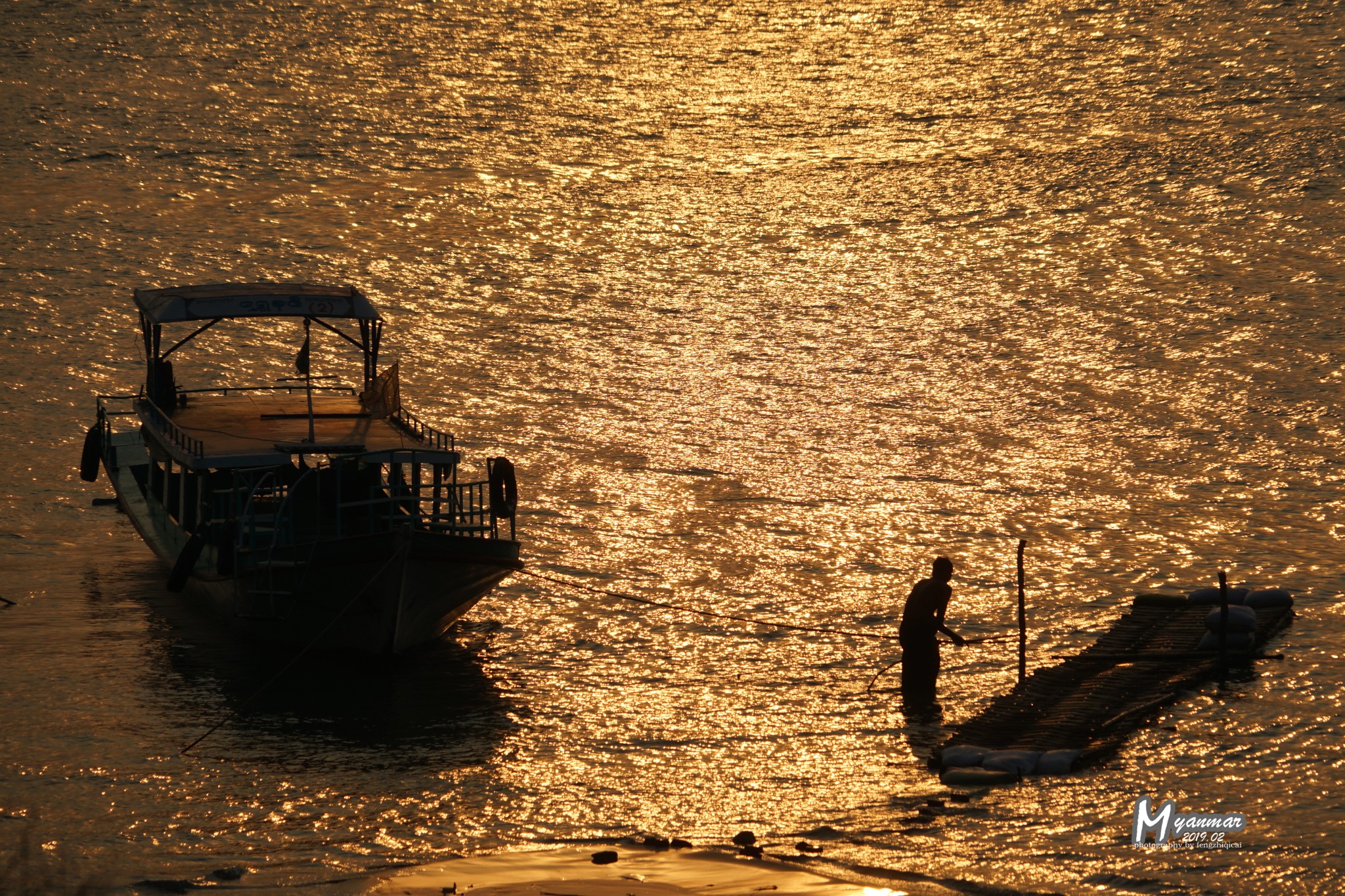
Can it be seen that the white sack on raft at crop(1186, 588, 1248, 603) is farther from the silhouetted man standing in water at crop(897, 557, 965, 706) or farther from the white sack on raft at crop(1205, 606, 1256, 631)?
the silhouetted man standing in water at crop(897, 557, 965, 706)

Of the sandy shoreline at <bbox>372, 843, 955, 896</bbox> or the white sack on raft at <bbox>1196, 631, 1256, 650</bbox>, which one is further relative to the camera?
the white sack on raft at <bbox>1196, 631, 1256, 650</bbox>

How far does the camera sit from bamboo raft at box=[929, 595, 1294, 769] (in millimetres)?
A: 16578

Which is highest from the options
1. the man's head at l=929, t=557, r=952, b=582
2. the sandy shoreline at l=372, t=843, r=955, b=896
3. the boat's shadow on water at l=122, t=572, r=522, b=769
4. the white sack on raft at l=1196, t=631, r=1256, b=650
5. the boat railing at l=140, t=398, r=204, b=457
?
the boat railing at l=140, t=398, r=204, b=457

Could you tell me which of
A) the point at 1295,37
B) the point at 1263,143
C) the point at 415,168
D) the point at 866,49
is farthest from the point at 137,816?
the point at 1295,37

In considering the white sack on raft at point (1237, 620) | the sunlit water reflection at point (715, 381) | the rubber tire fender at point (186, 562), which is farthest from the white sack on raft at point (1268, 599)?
the rubber tire fender at point (186, 562)

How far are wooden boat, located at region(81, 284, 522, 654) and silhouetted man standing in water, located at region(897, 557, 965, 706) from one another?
4.61 meters

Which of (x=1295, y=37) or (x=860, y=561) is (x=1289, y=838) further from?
(x=1295, y=37)

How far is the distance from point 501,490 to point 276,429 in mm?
3002

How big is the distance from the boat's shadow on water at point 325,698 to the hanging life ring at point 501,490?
1.53 metres

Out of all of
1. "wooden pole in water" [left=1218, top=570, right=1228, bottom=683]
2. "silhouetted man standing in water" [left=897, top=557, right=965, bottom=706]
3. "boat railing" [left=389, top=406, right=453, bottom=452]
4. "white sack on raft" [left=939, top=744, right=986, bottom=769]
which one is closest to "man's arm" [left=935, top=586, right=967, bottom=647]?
"silhouetted man standing in water" [left=897, top=557, right=965, bottom=706]

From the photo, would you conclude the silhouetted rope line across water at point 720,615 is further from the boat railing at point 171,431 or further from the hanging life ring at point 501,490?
the boat railing at point 171,431

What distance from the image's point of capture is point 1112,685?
18.0 m

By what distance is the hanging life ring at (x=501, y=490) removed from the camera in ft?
68.3

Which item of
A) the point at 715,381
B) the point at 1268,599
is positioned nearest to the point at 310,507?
the point at 1268,599
